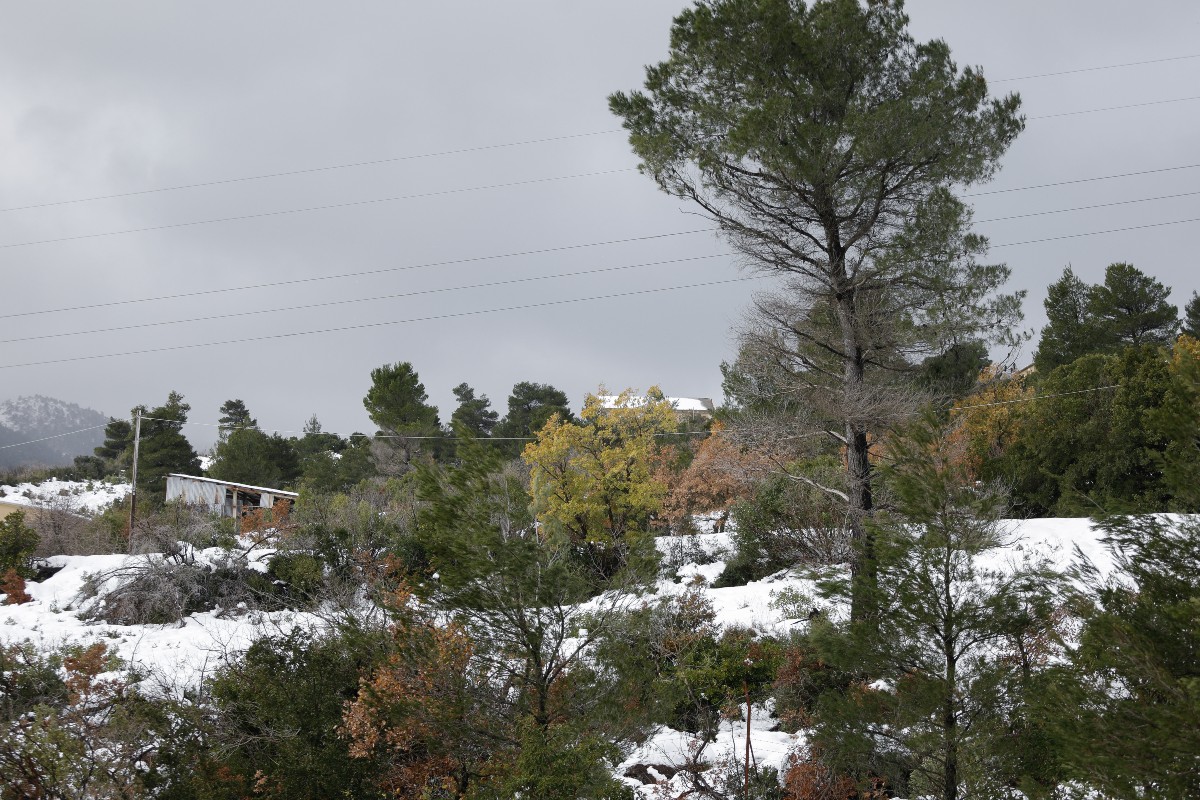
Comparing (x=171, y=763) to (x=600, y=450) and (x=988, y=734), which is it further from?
(x=600, y=450)

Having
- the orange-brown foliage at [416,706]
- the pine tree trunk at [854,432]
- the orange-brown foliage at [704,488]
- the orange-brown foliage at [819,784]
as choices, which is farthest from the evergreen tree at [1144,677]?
the orange-brown foliage at [704,488]

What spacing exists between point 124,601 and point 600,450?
1424 centimetres

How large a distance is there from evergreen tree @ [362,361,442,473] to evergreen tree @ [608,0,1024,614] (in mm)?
32634

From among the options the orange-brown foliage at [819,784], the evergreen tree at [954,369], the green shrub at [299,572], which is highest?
the evergreen tree at [954,369]

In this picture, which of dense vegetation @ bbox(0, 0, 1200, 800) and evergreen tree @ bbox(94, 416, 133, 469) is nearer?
dense vegetation @ bbox(0, 0, 1200, 800)

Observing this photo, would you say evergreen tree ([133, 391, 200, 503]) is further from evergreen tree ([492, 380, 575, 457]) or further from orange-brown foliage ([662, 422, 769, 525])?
orange-brown foliage ([662, 422, 769, 525])

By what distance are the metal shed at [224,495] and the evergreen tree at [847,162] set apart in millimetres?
28979

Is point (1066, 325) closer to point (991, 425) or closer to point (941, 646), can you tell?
point (991, 425)

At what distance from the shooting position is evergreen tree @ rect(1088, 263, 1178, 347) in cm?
4047

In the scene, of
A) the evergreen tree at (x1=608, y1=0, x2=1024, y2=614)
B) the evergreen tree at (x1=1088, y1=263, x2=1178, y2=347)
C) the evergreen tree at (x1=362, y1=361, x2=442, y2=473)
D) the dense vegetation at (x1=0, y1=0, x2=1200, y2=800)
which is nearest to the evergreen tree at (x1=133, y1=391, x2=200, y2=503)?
the evergreen tree at (x1=362, y1=361, x2=442, y2=473)

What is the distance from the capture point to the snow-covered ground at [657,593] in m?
14.4

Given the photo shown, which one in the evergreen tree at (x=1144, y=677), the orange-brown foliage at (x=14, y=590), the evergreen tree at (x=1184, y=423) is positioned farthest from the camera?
the orange-brown foliage at (x=14, y=590)

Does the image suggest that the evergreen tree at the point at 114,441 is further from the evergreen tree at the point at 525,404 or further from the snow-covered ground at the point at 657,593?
the snow-covered ground at the point at 657,593

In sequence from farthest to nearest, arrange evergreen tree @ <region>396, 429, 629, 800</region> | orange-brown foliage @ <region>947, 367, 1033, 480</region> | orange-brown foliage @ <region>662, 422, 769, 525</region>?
orange-brown foliage @ <region>947, 367, 1033, 480</region>
orange-brown foliage @ <region>662, 422, 769, 525</region>
evergreen tree @ <region>396, 429, 629, 800</region>
